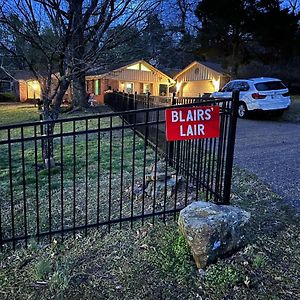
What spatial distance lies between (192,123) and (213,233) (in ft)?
3.45

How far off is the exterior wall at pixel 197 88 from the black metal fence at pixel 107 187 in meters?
22.3

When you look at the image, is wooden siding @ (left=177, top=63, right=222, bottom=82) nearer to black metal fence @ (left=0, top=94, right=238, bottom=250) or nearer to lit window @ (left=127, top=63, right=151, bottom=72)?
lit window @ (left=127, top=63, right=151, bottom=72)

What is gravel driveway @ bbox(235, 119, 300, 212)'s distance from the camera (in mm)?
4504

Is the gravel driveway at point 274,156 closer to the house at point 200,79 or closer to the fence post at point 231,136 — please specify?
the fence post at point 231,136

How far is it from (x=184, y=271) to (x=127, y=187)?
2160 mm

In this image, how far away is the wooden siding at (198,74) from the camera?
87.8 feet

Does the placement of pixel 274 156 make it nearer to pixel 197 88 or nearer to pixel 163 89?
pixel 197 88

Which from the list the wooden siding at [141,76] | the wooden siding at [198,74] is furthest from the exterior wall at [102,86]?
the wooden siding at [198,74]

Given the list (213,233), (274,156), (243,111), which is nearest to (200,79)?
(243,111)

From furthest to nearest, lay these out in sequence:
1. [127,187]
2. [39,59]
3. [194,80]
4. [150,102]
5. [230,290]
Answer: [194,80], [150,102], [39,59], [127,187], [230,290]

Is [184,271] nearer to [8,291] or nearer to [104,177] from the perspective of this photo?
[8,291]

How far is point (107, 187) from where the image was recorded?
477 centimetres

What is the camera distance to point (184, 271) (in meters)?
2.58

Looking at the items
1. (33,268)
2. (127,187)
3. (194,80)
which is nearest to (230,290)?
(33,268)
